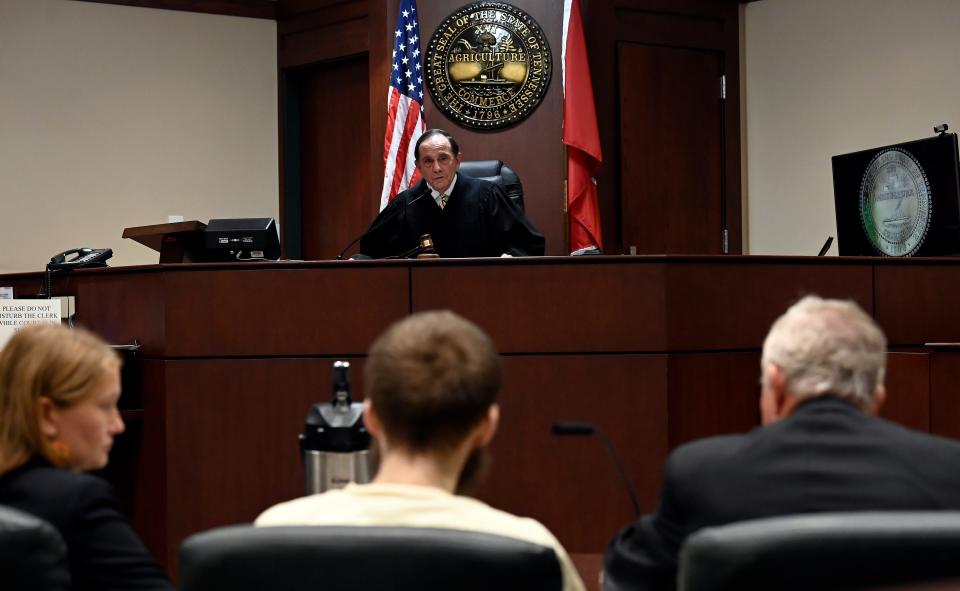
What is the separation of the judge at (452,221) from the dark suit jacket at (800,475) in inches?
160

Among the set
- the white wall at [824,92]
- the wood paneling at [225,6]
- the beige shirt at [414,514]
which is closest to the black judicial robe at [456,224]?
the white wall at [824,92]

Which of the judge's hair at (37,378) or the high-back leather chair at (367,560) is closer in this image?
the high-back leather chair at (367,560)

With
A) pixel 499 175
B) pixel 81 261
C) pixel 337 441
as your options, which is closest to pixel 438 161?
pixel 499 175

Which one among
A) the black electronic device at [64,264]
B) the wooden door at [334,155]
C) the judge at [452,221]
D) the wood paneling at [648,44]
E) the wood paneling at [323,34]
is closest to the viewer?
the black electronic device at [64,264]

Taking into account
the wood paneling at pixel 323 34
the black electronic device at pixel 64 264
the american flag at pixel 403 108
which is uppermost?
the wood paneling at pixel 323 34

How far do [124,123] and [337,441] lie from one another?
5.97 metres

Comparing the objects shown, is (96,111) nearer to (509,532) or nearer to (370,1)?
(370,1)

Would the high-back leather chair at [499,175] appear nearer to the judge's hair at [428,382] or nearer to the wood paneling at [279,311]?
the wood paneling at [279,311]

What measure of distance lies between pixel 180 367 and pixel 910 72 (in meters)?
4.87

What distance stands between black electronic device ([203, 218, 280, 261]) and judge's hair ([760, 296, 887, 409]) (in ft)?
11.2

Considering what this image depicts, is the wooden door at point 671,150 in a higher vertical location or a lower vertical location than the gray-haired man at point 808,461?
higher

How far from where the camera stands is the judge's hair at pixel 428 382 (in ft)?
5.04

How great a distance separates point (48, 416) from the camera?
178cm

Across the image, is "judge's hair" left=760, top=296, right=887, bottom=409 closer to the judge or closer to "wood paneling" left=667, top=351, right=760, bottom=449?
"wood paneling" left=667, top=351, right=760, bottom=449
